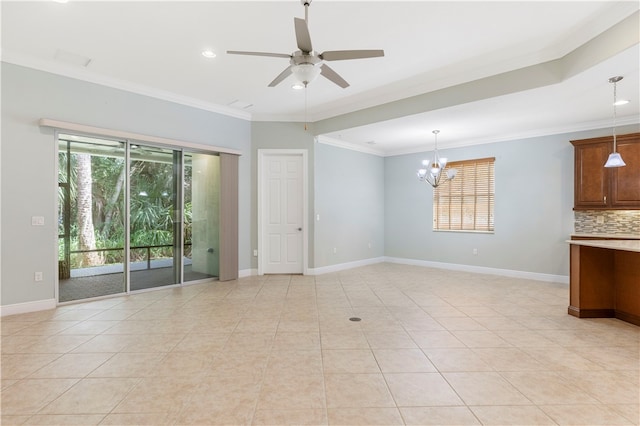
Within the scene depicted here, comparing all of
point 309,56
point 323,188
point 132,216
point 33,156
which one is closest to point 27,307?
point 132,216

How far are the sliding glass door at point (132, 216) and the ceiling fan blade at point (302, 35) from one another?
3.54m

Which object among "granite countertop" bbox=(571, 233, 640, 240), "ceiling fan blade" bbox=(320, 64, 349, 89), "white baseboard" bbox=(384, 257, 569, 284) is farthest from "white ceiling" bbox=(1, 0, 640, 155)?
"white baseboard" bbox=(384, 257, 569, 284)

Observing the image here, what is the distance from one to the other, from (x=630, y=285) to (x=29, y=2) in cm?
683

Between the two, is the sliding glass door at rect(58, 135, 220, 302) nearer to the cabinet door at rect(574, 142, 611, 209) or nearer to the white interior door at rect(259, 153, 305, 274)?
the white interior door at rect(259, 153, 305, 274)

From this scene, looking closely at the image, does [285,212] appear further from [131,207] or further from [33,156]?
[33,156]

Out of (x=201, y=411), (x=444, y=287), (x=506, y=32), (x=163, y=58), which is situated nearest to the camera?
(x=201, y=411)

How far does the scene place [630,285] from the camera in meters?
3.56

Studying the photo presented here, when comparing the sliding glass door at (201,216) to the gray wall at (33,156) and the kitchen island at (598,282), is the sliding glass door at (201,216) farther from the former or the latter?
the kitchen island at (598,282)

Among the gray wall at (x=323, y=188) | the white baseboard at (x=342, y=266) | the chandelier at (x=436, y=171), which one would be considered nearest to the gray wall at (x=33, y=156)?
the gray wall at (x=323, y=188)

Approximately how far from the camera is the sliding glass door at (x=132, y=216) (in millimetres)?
4352

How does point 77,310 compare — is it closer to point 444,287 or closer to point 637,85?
point 444,287

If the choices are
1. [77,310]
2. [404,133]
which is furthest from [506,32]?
[77,310]

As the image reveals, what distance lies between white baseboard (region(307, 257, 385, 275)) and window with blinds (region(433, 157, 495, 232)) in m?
1.64

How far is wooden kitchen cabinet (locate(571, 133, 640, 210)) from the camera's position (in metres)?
4.89
